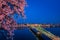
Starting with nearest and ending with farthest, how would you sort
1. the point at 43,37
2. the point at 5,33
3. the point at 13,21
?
the point at 13,21 < the point at 5,33 < the point at 43,37

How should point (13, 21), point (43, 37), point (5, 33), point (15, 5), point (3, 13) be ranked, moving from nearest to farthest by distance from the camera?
1. point (3, 13)
2. point (15, 5)
3. point (13, 21)
4. point (5, 33)
5. point (43, 37)

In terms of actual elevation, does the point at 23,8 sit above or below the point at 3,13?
above

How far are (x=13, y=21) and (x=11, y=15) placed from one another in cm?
40

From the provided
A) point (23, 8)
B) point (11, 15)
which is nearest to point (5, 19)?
point (11, 15)

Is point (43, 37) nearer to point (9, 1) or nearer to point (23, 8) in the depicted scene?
point (23, 8)

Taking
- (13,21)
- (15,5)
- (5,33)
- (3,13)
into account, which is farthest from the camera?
(5,33)

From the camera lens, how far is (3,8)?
6.48 metres

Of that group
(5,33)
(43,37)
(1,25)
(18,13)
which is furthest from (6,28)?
(43,37)

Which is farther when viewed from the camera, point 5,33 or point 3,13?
point 5,33

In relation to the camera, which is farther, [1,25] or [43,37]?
[43,37]

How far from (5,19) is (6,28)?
0.32 m

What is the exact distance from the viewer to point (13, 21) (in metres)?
7.30

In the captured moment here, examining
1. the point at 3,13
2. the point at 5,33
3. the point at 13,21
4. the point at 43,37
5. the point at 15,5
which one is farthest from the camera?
the point at 43,37

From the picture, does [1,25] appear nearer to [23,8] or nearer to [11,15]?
[11,15]
